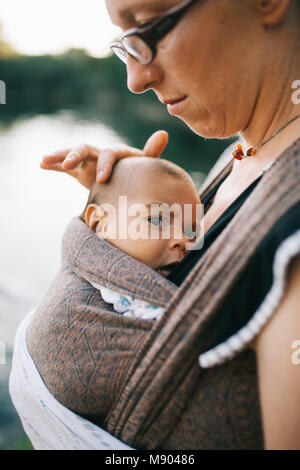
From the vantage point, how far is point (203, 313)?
41.2 inches

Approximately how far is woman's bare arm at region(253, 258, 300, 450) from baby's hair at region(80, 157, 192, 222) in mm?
846

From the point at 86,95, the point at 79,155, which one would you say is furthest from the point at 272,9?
the point at 86,95

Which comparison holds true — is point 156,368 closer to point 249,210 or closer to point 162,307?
point 162,307

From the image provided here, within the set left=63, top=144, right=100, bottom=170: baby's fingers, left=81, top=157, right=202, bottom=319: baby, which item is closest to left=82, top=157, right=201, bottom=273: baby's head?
left=81, top=157, right=202, bottom=319: baby

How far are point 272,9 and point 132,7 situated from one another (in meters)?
0.39

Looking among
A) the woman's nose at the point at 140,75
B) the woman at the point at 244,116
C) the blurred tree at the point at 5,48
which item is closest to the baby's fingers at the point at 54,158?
the woman at the point at 244,116

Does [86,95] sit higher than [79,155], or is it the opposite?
[86,95]

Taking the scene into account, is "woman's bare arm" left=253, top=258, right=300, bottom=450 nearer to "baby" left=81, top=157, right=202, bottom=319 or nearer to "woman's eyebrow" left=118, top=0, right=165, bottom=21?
"baby" left=81, top=157, right=202, bottom=319

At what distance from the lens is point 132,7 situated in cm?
124

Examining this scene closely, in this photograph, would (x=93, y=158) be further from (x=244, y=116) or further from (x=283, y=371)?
(x=283, y=371)

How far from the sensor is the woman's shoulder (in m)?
0.91

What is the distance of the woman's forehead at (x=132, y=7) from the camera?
119 centimetres

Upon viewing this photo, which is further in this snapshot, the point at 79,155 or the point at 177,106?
the point at 79,155

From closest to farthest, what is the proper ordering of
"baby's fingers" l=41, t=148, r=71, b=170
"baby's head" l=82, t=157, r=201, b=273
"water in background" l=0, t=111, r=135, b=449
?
"baby's head" l=82, t=157, r=201, b=273 < "baby's fingers" l=41, t=148, r=71, b=170 < "water in background" l=0, t=111, r=135, b=449
